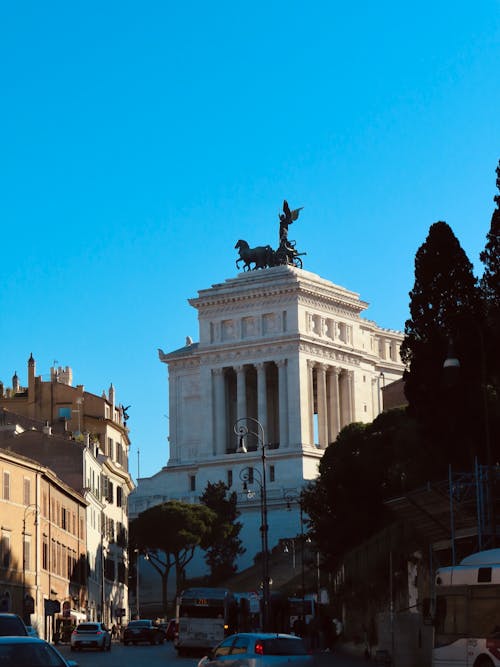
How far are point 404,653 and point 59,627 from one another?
45188mm

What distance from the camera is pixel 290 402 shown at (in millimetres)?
138875

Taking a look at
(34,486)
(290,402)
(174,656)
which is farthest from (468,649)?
(290,402)

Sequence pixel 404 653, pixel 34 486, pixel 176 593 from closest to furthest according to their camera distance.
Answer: pixel 404 653 < pixel 34 486 < pixel 176 593

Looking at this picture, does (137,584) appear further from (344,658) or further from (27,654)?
(27,654)

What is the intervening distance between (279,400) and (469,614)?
111497mm

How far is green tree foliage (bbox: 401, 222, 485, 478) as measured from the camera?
46.5m

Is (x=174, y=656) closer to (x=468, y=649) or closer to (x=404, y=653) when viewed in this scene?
(x=404, y=653)

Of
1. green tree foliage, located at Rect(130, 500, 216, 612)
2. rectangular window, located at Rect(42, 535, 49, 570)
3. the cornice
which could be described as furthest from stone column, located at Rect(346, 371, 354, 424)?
rectangular window, located at Rect(42, 535, 49, 570)

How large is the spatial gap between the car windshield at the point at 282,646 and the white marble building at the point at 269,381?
101703 mm

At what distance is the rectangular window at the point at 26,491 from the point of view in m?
73.3

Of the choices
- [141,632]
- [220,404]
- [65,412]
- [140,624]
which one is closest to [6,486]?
[140,624]

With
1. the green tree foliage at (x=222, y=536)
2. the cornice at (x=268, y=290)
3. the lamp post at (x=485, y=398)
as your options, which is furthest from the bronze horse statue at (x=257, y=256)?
the lamp post at (x=485, y=398)

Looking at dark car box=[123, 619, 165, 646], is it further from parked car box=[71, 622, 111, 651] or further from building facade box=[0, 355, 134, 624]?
building facade box=[0, 355, 134, 624]

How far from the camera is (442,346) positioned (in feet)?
157
